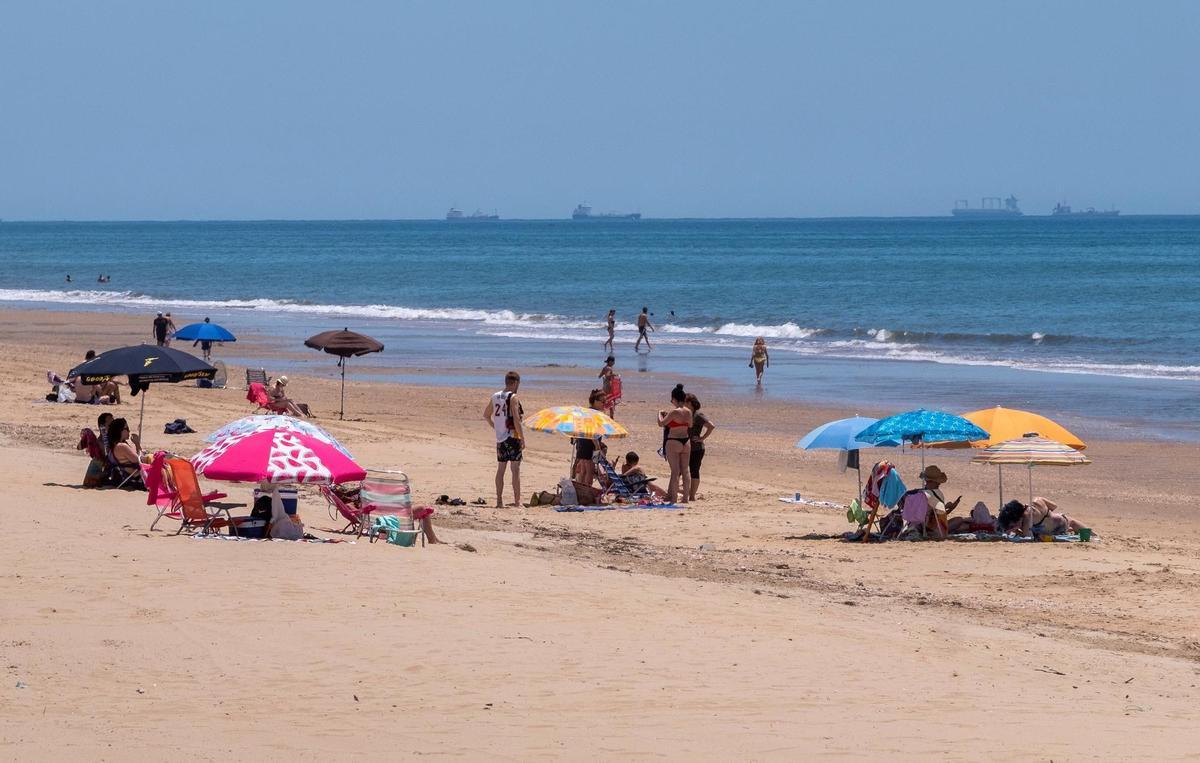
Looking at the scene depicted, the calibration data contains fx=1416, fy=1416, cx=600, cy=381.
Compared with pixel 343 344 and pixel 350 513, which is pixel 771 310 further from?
pixel 350 513

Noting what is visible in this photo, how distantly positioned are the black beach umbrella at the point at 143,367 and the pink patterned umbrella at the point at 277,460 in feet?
11.3

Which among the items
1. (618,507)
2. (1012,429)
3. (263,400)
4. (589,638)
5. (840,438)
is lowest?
(589,638)

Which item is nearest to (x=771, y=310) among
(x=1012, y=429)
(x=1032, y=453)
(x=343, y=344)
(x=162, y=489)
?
(x=343, y=344)

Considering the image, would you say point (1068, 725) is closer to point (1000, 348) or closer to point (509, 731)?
point (509, 731)

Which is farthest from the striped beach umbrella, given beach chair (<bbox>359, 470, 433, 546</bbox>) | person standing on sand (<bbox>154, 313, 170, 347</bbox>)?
person standing on sand (<bbox>154, 313, 170, 347</bbox>)

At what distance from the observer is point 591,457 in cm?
1513

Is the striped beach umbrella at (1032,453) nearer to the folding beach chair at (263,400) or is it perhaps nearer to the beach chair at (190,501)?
the beach chair at (190,501)

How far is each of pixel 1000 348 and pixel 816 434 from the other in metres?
25.6

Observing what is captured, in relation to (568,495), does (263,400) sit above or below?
above

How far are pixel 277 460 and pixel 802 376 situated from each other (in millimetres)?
20357

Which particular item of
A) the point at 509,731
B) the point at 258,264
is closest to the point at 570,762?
the point at 509,731

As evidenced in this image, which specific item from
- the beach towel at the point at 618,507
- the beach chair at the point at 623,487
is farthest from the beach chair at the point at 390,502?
the beach chair at the point at 623,487

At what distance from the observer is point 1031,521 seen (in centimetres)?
1327

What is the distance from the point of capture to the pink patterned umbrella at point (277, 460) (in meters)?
10.7
